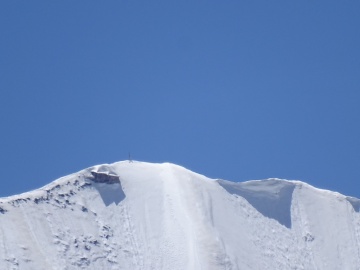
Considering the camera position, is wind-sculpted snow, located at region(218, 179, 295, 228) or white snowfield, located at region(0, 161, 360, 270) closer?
white snowfield, located at region(0, 161, 360, 270)

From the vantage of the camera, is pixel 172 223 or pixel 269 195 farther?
pixel 269 195

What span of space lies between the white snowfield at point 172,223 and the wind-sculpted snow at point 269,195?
0.17 feet

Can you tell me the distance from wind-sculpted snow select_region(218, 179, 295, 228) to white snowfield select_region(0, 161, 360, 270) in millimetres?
51

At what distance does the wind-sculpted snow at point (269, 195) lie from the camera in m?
66.2

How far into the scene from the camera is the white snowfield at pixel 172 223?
58.4 m

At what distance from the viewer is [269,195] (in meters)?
67.2

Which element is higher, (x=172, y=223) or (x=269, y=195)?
(x=269, y=195)

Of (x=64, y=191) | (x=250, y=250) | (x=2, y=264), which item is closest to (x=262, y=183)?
(x=250, y=250)

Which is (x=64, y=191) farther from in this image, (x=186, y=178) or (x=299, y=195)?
(x=299, y=195)

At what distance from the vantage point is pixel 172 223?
203 ft

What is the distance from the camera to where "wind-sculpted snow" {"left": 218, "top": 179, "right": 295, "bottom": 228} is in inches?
2606

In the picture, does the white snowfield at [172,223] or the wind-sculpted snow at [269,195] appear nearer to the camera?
the white snowfield at [172,223]

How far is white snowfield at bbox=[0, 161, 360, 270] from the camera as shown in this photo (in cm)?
5841

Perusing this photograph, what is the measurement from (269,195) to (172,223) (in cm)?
742
